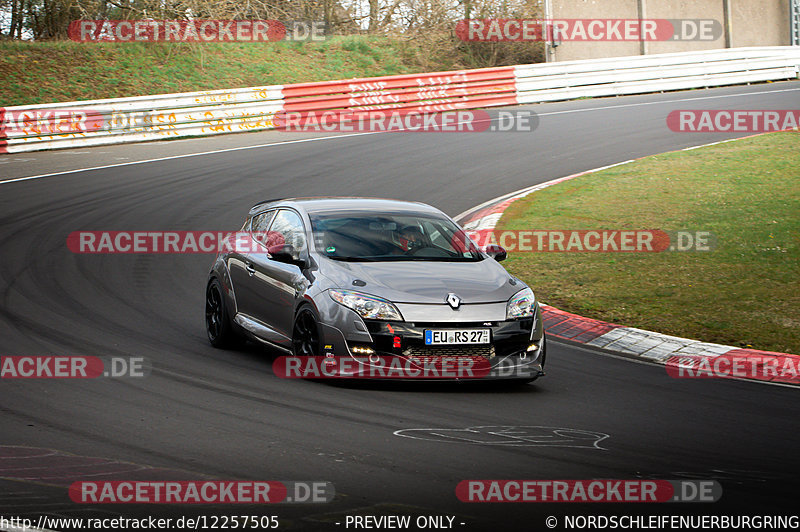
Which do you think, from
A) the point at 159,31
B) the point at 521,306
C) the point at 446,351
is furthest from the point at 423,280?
the point at 159,31

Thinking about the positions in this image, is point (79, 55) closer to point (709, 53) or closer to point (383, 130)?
point (383, 130)

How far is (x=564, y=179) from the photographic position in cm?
1983

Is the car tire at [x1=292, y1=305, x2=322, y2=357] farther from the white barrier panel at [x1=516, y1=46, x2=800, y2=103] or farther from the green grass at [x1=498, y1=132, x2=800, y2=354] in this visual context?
the white barrier panel at [x1=516, y1=46, x2=800, y2=103]

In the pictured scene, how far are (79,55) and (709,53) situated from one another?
2009cm

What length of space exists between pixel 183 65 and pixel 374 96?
7.98 metres

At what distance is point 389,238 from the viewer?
948 cm

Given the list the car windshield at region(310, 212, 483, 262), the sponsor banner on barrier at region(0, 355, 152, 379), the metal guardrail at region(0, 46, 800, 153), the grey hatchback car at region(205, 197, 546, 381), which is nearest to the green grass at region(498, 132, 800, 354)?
the car windshield at region(310, 212, 483, 262)

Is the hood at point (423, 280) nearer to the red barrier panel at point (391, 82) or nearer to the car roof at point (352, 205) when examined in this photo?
the car roof at point (352, 205)

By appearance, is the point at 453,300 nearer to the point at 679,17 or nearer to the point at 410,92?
the point at 410,92

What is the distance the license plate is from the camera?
8203 millimetres

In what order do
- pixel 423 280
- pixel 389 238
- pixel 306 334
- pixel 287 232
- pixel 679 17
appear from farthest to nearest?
pixel 679 17
pixel 287 232
pixel 389 238
pixel 306 334
pixel 423 280

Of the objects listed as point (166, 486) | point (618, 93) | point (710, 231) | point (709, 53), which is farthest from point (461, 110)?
point (166, 486)

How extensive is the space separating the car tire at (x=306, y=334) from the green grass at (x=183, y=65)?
22470 mm

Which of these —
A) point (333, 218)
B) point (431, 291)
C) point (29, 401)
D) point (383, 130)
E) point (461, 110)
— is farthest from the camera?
point (461, 110)
